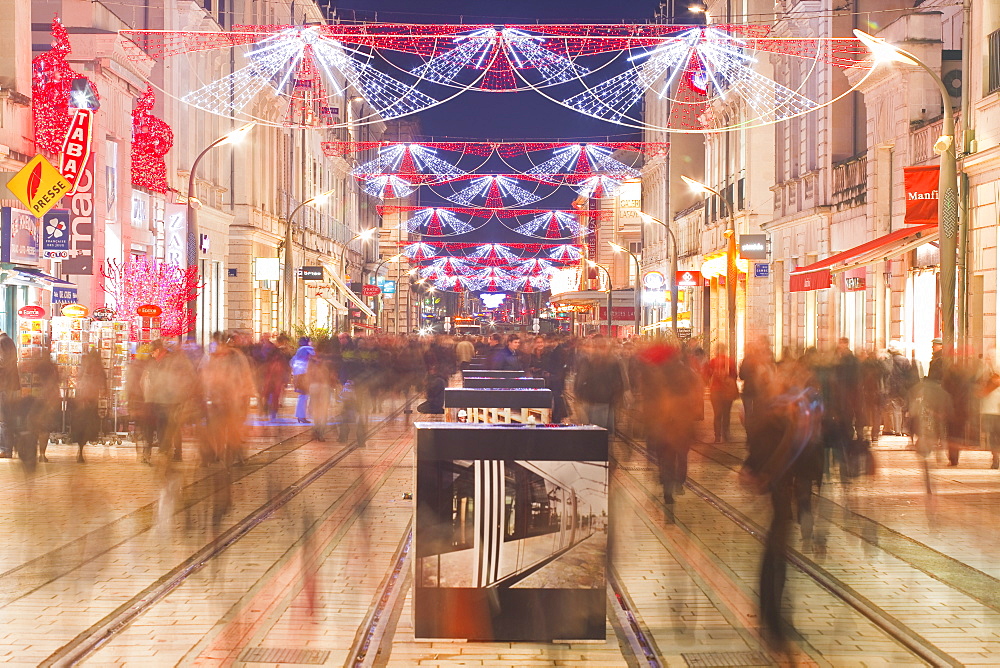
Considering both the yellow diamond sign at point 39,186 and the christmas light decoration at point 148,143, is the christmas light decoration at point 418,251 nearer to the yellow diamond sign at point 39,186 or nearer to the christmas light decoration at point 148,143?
the christmas light decoration at point 148,143

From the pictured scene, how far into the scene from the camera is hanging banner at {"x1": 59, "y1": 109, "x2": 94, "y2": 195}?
26.7 meters

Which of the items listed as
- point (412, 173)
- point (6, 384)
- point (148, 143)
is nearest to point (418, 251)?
point (412, 173)

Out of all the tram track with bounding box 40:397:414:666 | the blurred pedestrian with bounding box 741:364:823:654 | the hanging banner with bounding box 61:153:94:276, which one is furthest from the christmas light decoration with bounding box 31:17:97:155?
the blurred pedestrian with bounding box 741:364:823:654

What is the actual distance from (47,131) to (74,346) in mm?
8923

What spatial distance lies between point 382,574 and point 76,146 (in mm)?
19815

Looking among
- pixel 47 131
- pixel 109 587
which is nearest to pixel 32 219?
pixel 47 131

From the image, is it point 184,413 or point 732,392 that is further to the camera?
point 732,392

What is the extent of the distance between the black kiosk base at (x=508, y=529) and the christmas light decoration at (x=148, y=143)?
2891 centimetres

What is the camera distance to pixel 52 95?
2756 centimetres

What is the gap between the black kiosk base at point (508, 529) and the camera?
725cm

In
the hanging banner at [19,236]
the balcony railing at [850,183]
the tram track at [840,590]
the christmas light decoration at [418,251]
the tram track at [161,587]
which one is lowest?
the tram track at [840,590]

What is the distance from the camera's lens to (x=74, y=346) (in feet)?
66.8

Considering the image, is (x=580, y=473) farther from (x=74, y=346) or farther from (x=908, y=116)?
(x=908, y=116)

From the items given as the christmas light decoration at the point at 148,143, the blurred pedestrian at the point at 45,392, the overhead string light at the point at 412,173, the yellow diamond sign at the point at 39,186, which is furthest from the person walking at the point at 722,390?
the overhead string light at the point at 412,173
